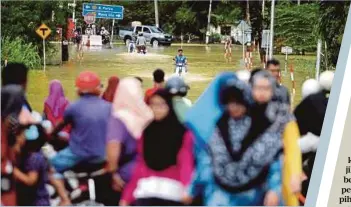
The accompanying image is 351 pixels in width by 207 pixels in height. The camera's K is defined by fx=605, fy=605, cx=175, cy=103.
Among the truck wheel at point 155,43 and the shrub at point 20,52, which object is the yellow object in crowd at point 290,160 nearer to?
the truck wheel at point 155,43

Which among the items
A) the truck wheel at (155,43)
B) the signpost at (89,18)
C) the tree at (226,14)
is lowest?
the truck wheel at (155,43)

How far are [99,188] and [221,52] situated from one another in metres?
1.51

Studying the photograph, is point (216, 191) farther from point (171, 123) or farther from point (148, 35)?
point (148, 35)

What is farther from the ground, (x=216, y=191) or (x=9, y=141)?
(x=9, y=141)

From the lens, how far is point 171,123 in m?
4.41

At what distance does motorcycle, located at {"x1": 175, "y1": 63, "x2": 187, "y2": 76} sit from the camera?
4898 millimetres

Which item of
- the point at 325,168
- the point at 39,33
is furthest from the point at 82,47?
the point at 325,168

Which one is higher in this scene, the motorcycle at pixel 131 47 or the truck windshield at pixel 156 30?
the truck windshield at pixel 156 30

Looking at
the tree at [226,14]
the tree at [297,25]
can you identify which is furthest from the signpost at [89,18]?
the tree at [297,25]

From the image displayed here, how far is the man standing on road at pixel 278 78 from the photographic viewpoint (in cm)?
455

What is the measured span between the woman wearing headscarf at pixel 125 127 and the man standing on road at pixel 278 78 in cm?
98

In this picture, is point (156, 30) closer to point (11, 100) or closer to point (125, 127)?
point (125, 127)

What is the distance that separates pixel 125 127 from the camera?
452 cm

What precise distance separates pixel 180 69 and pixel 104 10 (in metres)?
0.84
